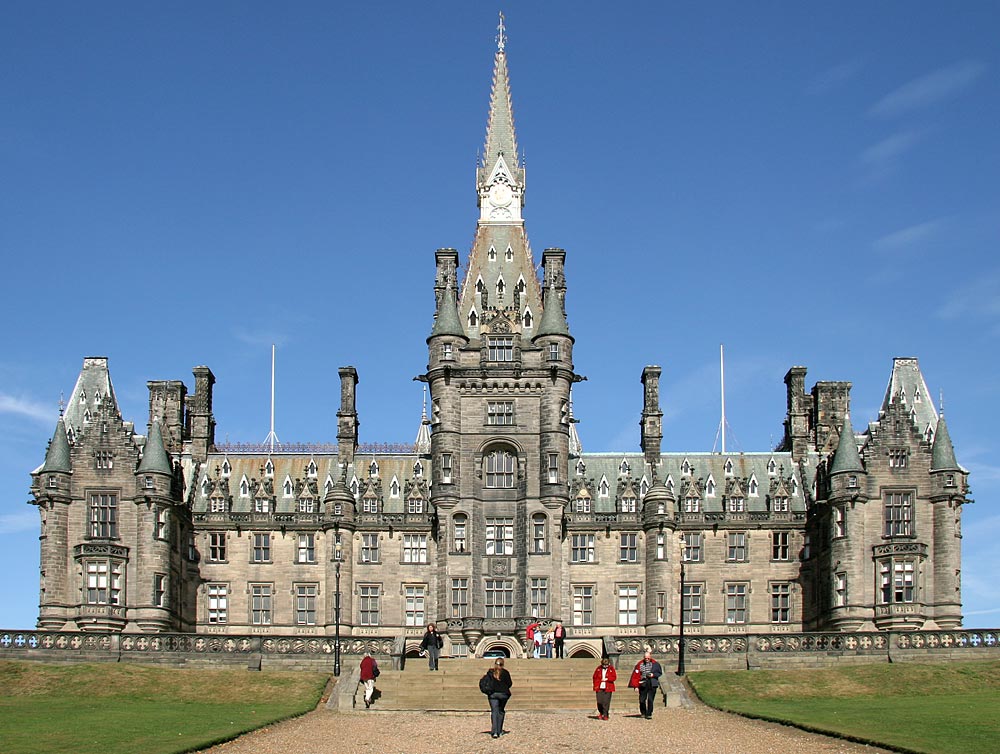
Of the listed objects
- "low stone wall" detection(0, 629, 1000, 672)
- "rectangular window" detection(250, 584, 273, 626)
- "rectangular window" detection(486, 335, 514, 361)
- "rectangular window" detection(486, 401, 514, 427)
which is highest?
"rectangular window" detection(486, 335, 514, 361)

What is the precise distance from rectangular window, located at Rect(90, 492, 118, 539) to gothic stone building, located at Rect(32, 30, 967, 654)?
75mm

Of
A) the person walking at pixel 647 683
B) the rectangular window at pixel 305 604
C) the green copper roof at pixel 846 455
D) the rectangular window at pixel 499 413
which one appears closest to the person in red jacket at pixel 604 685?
the person walking at pixel 647 683

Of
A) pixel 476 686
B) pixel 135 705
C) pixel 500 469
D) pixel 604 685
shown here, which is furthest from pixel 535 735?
pixel 500 469

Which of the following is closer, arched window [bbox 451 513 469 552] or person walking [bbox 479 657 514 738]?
person walking [bbox 479 657 514 738]

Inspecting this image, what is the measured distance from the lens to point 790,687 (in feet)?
190

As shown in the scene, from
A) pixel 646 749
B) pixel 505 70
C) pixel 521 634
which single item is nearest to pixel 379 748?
pixel 646 749

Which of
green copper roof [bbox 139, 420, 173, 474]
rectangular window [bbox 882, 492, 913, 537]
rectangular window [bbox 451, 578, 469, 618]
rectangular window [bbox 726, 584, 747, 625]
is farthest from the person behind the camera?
rectangular window [bbox 726, 584, 747, 625]

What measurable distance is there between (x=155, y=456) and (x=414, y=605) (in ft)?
53.2

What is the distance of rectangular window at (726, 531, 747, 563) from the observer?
83562mm

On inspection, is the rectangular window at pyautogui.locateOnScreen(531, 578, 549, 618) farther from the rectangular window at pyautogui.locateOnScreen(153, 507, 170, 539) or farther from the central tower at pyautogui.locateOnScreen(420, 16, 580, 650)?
the rectangular window at pyautogui.locateOnScreen(153, 507, 170, 539)

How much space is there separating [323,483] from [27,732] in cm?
4316

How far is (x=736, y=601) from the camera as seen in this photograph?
83.2 metres

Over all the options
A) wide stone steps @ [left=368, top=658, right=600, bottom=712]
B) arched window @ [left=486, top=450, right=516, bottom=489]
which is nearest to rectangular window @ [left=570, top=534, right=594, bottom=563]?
arched window @ [left=486, top=450, right=516, bottom=489]

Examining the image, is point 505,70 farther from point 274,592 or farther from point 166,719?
point 166,719
